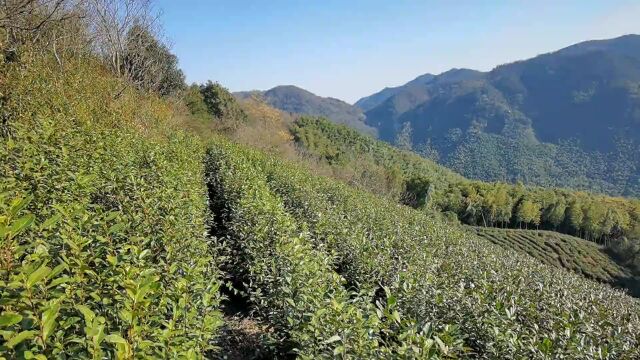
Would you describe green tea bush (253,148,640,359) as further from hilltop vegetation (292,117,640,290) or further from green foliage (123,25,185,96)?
hilltop vegetation (292,117,640,290)

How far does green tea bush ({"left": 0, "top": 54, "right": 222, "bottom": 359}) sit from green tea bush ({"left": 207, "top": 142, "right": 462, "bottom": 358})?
73cm

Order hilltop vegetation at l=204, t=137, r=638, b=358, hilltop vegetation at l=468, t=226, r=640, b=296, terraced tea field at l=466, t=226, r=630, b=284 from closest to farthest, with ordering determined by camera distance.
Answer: hilltop vegetation at l=204, t=137, r=638, b=358, hilltop vegetation at l=468, t=226, r=640, b=296, terraced tea field at l=466, t=226, r=630, b=284

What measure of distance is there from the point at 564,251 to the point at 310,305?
5673 cm

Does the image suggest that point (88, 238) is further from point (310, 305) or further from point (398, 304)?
point (398, 304)

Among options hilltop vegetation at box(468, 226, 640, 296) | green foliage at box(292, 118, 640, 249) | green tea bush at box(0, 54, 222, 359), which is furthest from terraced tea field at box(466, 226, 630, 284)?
green tea bush at box(0, 54, 222, 359)

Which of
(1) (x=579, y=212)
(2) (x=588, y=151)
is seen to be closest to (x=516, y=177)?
(2) (x=588, y=151)

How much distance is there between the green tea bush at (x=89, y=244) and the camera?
1.96 meters

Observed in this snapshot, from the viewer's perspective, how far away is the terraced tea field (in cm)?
4634

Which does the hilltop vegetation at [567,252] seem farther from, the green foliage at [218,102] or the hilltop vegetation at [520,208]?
the green foliage at [218,102]

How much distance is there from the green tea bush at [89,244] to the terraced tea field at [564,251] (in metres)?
43.3

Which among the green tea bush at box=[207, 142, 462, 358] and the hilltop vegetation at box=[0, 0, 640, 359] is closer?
the hilltop vegetation at box=[0, 0, 640, 359]

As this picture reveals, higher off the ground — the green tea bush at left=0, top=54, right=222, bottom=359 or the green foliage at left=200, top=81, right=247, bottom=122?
the green foliage at left=200, top=81, right=247, bottom=122

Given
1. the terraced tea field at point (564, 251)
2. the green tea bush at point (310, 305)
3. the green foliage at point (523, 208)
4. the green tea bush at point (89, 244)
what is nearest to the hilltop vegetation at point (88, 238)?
the green tea bush at point (89, 244)

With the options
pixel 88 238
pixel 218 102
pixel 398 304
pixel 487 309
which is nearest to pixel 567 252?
pixel 218 102
